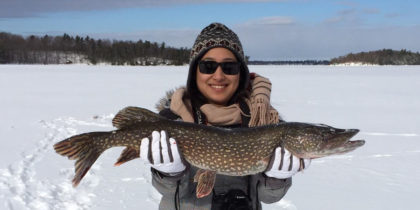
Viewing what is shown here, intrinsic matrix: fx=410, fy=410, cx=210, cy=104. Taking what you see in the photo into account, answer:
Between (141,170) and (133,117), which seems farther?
(141,170)

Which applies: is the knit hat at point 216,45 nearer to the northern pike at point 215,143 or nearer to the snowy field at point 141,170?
the northern pike at point 215,143

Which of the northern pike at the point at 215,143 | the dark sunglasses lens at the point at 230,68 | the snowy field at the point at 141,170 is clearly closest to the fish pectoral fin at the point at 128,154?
the northern pike at the point at 215,143

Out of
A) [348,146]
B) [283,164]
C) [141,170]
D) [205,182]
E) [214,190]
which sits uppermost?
[348,146]

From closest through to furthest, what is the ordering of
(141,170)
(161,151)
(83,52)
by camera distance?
(161,151) → (141,170) → (83,52)

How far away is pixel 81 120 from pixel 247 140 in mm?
6789

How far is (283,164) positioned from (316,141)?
0.24 metres

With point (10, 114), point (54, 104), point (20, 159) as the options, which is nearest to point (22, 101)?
point (54, 104)

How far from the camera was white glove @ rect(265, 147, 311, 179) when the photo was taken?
7.20 ft

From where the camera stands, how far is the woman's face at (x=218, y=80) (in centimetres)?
241

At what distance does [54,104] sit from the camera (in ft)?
35.9

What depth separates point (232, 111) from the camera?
97.3 inches

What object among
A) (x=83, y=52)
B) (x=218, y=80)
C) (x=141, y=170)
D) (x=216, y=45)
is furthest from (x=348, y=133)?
(x=83, y=52)

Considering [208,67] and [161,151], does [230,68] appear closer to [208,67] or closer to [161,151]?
[208,67]

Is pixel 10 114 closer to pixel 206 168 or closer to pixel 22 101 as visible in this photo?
pixel 22 101
